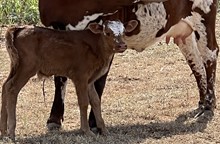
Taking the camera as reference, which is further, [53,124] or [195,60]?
[195,60]

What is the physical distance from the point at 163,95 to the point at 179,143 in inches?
87.8

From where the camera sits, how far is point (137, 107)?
8.34 m

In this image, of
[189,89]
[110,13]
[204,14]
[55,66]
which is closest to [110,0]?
[110,13]

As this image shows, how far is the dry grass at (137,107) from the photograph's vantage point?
700 cm

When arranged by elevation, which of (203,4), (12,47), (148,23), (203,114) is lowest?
(203,114)

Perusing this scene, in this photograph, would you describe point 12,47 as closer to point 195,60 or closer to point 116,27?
point 116,27

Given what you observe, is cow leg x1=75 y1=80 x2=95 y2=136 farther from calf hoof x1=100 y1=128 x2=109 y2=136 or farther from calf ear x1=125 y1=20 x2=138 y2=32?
calf ear x1=125 y1=20 x2=138 y2=32

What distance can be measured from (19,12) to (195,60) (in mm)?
6683

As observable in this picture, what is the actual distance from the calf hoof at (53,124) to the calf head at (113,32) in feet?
3.45

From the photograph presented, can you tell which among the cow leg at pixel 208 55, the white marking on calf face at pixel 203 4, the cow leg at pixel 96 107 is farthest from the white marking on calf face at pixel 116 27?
the cow leg at pixel 208 55

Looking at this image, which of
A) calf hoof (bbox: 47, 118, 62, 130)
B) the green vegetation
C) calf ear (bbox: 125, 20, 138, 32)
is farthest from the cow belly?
the green vegetation

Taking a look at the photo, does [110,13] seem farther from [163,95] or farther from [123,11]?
[163,95]

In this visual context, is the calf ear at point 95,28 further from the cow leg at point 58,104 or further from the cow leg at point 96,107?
the cow leg at point 58,104

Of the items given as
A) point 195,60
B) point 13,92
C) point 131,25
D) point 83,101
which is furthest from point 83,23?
point 195,60
